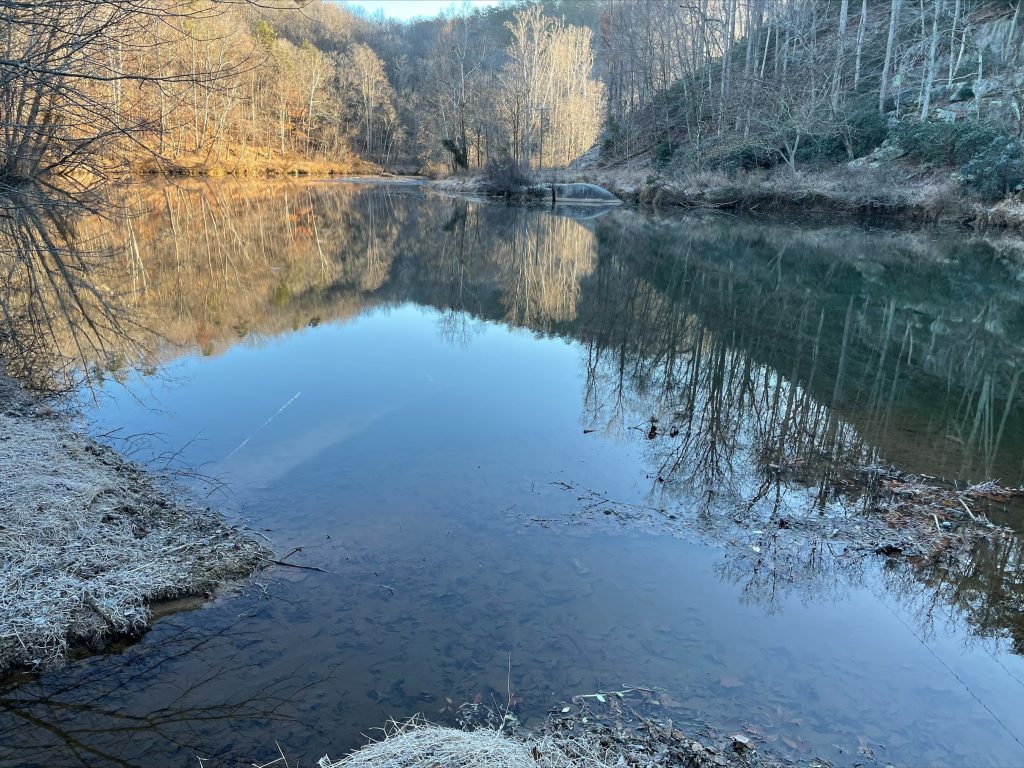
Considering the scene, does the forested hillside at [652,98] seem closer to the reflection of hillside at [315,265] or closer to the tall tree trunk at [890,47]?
the tall tree trunk at [890,47]

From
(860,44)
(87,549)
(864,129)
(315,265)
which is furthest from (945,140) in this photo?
(87,549)

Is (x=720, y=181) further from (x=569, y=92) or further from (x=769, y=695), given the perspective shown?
(x=769, y=695)

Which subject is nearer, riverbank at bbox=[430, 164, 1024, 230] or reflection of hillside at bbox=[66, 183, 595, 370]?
reflection of hillside at bbox=[66, 183, 595, 370]

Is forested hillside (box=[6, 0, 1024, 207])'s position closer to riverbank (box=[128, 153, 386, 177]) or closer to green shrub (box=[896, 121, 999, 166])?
green shrub (box=[896, 121, 999, 166])

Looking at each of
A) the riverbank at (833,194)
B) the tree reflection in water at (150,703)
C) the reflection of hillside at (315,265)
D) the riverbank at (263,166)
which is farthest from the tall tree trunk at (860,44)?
the tree reflection in water at (150,703)

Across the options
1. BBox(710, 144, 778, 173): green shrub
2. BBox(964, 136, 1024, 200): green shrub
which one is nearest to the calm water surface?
BBox(964, 136, 1024, 200): green shrub

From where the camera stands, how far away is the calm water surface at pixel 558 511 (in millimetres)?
3863

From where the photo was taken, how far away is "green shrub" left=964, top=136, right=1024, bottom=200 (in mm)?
24141

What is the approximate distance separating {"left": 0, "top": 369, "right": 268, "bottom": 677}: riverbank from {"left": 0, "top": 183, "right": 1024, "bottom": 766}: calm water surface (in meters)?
0.26

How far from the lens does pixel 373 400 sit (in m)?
9.02

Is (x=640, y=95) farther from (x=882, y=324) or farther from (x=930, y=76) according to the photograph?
(x=882, y=324)

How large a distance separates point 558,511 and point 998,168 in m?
27.3

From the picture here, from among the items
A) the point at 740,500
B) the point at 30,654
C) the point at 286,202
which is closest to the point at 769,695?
the point at 740,500

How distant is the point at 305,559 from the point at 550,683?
2.27 m
